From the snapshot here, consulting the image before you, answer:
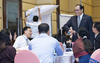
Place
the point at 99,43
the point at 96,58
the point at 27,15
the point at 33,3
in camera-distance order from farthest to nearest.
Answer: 1. the point at 33,3
2. the point at 27,15
3. the point at 99,43
4. the point at 96,58

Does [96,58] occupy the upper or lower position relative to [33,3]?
lower

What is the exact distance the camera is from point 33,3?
8.38m

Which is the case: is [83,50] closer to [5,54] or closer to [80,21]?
[80,21]

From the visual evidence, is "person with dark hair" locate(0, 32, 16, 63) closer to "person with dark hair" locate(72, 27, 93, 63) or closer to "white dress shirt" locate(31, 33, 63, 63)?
"white dress shirt" locate(31, 33, 63, 63)

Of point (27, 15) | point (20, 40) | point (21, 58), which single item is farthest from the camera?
point (27, 15)

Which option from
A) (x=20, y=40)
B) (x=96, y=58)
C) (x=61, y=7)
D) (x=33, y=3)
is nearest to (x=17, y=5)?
Result: (x=33, y=3)

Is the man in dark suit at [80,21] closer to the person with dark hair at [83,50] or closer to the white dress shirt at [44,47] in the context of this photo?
the person with dark hair at [83,50]

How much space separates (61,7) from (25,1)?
1.71m

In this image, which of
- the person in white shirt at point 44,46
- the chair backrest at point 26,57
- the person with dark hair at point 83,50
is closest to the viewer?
the chair backrest at point 26,57

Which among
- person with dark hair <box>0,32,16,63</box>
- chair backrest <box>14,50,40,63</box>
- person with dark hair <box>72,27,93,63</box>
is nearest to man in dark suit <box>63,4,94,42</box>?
person with dark hair <box>72,27,93,63</box>

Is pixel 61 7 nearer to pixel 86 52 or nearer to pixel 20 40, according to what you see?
pixel 20 40

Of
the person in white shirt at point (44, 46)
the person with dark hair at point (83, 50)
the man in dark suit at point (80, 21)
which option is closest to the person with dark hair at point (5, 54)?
the person in white shirt at point (44, 46)

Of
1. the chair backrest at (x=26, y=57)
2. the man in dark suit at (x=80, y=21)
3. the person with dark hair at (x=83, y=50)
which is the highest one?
the man in dark suit at (x=80, y=21)

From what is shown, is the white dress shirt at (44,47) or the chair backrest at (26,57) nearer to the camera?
the chair backrest at (26,57)
